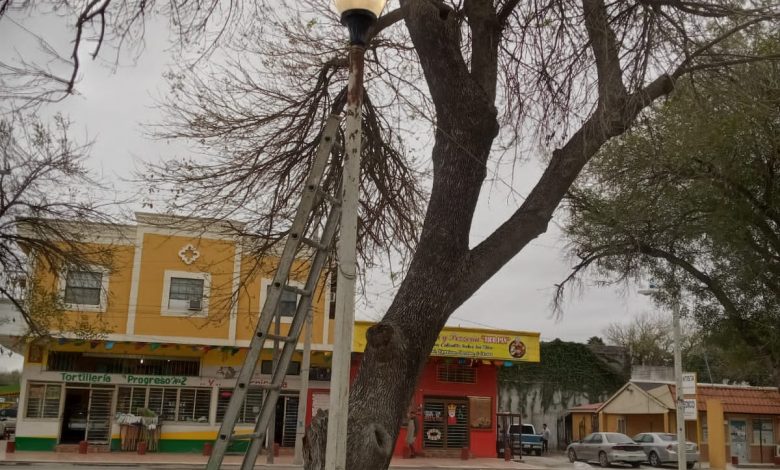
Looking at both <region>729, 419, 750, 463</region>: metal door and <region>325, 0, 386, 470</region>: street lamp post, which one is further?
<region>729, 419, 750, 463</region>: metal door

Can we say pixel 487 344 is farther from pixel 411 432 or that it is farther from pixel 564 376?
pixel 564 376

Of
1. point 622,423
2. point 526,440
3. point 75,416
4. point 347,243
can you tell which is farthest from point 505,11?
point 622,423

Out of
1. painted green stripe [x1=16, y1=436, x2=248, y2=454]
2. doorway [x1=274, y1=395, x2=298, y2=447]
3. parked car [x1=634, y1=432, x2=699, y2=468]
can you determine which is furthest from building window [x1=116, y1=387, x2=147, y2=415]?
parked car [x1=634, y1=432, x2=699, y2=468]

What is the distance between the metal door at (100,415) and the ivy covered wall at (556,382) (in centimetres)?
1990

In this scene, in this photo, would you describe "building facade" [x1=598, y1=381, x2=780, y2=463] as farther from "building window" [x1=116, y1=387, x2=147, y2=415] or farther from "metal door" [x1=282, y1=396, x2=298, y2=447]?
"building window" [x1=116, y1=387, x2=147, y2=415]

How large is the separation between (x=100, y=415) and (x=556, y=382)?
2379 cm

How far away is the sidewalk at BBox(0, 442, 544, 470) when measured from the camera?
2331 centimetres

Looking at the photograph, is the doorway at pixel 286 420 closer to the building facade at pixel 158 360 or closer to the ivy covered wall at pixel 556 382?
the building facade at pixel 158 360

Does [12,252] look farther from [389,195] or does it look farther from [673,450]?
[673,450]

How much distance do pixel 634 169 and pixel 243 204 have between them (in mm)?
8072

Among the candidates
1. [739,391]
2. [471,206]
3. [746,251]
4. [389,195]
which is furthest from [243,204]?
[739,391]

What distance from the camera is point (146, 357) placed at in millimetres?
28875

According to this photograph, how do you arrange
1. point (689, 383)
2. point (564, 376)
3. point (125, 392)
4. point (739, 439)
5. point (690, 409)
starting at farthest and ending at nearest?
1. point (564, 376)
2. point (739, 439)
3. point (125, 392)
4. point (689, 383)
5. point (690, 409)

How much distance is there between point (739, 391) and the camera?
109 feet
